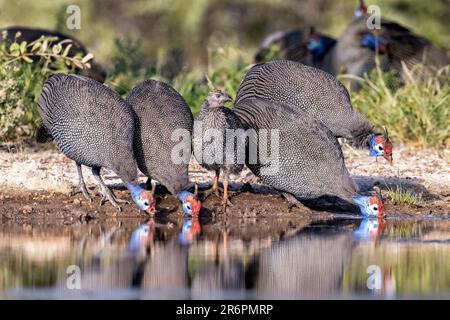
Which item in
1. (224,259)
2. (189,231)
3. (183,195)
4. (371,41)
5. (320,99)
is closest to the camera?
(224,259)

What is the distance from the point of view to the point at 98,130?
341 inches

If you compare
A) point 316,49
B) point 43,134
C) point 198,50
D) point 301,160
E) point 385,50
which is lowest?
point 301,160

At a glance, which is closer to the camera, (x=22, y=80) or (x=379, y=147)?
(x=379, y=147)

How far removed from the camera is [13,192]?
9.23 m

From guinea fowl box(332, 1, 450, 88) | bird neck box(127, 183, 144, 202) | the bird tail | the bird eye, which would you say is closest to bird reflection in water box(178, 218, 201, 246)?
bird neck box(127, 183, 144, 202)

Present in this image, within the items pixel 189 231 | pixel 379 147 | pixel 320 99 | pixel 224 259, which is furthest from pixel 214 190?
pixel 224 259

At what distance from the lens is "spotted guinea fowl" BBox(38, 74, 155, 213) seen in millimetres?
8648

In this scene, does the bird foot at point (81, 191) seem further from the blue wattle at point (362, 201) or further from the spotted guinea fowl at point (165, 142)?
the blue wattle at point (362, 201)

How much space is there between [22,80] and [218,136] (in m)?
2.88

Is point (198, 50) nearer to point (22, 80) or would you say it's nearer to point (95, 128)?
point (22, 80)

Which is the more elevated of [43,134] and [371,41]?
[371,41]
